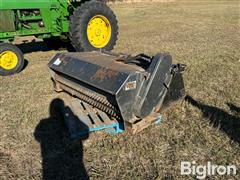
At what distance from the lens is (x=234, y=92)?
16.5 ft

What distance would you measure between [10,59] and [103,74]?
298 centimetres

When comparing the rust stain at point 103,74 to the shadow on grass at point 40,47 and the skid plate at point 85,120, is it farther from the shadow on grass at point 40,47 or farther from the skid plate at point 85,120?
the shadow on grass at point 40,47

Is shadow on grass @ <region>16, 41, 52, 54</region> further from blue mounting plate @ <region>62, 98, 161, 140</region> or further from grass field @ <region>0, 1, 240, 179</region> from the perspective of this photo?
blue mounting plate @ <region>62, 98, 161, 140</region>

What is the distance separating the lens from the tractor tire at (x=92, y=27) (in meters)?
6.56

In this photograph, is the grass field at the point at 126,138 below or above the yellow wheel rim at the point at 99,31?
below

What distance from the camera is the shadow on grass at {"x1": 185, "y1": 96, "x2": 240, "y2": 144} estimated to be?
386 centimetres

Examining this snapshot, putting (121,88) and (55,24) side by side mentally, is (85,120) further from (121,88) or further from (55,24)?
(55,24)

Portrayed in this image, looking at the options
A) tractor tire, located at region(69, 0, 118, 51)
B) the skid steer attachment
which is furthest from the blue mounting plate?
tractor tire, located at region(69, 0, 118, 51)

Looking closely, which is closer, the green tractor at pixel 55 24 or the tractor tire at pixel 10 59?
the tractor tire at pixel 10 59

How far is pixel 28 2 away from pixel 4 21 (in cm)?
69

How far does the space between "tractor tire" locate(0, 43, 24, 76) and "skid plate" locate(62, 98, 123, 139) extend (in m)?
2.25

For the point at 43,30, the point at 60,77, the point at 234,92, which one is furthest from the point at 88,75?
the point at 43,30

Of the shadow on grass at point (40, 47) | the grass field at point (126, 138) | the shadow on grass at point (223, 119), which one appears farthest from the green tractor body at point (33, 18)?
the shadow on grass at point (223, 119)

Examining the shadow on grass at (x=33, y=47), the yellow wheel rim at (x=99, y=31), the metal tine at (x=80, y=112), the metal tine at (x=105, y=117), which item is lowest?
the shadow on grass at (x=33, y=47)
